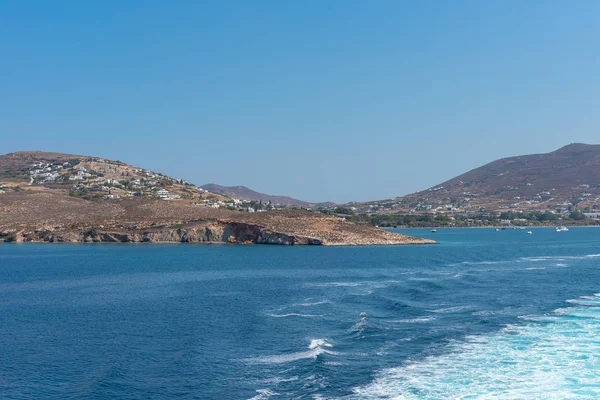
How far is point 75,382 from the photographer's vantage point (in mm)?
24516

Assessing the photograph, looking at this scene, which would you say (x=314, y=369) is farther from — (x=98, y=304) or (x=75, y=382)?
(x=98, y=304)

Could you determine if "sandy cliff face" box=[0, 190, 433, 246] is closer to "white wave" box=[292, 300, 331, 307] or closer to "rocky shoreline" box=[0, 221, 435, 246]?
"rocky shoreline" box=[0, 221, 435, 246]

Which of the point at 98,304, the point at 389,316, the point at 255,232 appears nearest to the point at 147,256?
the point at 255,232

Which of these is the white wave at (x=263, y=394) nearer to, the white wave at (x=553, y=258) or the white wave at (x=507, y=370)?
the white wave at (x=507, y=370)

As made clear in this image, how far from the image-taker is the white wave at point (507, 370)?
74.6ft

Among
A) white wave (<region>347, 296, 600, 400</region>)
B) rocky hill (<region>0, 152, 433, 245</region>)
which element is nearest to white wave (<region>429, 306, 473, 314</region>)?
white wave (<region>347, 296, 600, 400</region>)

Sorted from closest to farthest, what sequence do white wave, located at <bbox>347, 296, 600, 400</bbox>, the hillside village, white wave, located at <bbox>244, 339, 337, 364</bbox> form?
white wave, located at <bbox>347, 296, 600, 400</bbox>, white wave, located at <bbox>244, 339, 337, 364</bbox>, the hillside village

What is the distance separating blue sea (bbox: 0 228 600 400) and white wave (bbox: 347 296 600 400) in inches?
3.5

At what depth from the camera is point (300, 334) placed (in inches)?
1272

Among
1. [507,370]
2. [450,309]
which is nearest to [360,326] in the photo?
[450,309]

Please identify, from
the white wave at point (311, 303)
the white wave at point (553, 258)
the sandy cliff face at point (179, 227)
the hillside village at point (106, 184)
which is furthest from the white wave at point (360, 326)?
the hillside village at point (106, 184)

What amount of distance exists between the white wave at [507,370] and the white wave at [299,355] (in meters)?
4.08

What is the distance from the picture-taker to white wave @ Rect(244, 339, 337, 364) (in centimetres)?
2725

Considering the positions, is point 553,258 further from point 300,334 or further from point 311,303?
point 300,334
